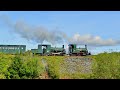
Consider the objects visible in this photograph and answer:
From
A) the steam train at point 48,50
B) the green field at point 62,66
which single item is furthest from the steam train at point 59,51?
the green field at point 62,66

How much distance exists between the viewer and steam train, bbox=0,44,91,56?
18500 millimetres

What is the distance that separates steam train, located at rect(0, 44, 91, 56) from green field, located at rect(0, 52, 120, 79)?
4.14 ft

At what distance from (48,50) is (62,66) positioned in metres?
2.21

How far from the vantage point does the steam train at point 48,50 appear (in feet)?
60.7

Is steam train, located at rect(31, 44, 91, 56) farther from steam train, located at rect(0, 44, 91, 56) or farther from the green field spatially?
the green field

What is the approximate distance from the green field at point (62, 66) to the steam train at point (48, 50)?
49.7 inches

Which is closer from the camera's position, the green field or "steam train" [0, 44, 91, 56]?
the green field

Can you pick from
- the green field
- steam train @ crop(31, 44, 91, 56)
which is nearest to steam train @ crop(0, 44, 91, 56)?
steam train @ crop(31, 44, 91, 56)

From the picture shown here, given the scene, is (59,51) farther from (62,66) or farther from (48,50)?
(62,66)

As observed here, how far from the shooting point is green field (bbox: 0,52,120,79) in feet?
53.8

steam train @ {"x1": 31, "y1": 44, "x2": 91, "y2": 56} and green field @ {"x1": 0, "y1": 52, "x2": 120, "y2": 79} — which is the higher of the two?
steam train @ {"x1": 31, "y1": 44, "x2": 91, "y2": 56}
